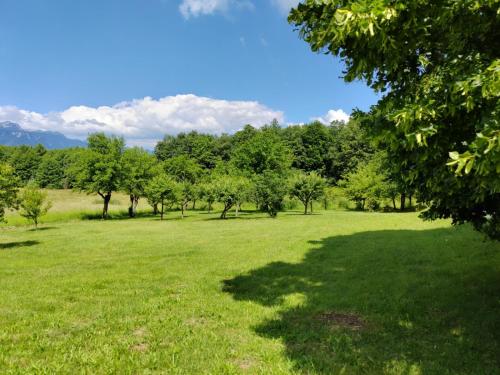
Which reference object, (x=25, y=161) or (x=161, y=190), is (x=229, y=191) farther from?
(x=25, y=161)

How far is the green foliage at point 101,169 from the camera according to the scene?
5262 cm

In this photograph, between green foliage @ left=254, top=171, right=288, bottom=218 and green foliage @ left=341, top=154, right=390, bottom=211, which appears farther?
green foliage @ left=341, top=154, right=390, bottom=211

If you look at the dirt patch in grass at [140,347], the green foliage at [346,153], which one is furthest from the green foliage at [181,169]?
the dirt patch in grass at [140,347]

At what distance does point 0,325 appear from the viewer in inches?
362

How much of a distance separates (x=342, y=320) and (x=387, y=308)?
64.4 inches

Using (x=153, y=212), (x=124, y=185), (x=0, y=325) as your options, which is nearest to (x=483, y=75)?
(x=0, y=325)

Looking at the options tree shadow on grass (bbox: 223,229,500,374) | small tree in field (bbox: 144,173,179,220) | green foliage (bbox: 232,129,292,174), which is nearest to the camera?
tree shadow on grass (bbox: 223,229,500,374)

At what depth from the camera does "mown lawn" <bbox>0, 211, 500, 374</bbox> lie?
7.30 meters

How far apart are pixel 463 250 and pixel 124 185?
48.1 metres

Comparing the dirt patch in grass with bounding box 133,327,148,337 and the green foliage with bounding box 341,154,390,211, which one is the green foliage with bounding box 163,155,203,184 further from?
the dirt patch in grass with bounding box 133,327,148,337

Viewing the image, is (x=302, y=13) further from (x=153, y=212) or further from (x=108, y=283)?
(x=153, y=212)

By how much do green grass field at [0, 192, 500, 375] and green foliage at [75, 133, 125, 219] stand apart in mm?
33879

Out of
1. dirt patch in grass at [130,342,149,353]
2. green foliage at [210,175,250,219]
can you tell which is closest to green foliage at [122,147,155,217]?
Answer: green foliage at [210,175,250,219]

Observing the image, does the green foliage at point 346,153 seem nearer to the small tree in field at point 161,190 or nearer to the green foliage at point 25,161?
the small tree in field at point 161,190
